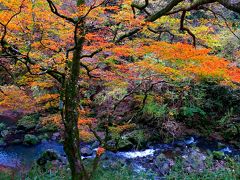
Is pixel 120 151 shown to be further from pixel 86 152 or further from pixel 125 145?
pixel 86 152

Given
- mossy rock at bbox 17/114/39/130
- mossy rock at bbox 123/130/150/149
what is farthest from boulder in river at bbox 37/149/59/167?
mossy rock at bbox 17/114/39/130

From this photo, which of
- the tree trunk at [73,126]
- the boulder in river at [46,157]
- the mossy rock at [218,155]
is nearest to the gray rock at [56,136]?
the boulder in river at [46,157]

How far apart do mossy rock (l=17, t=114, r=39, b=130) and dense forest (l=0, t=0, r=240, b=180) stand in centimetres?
5

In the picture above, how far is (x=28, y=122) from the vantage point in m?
15.6

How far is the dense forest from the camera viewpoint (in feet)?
21.4

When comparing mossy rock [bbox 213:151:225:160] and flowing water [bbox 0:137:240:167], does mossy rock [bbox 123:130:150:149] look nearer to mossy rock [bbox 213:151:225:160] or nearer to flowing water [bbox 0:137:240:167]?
flowing water [bbox 0:137:240:167]

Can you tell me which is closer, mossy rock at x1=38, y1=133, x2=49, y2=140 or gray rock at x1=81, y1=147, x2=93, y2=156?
gray rock at x1=81, y1=147, x2=93, y2=156

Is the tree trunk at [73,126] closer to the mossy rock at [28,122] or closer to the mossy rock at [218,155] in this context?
the mossy rock at [218,155]

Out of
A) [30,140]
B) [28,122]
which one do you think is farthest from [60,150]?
Result: [28,122]

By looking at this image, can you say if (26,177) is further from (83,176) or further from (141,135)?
(141,135)

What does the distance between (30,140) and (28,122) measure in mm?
2094

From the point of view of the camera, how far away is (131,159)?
11.8 m

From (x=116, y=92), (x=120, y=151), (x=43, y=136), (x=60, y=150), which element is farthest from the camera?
(x=43, y=136)

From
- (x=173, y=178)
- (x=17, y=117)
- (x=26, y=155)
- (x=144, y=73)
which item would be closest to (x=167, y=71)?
(x=144, y=73)
